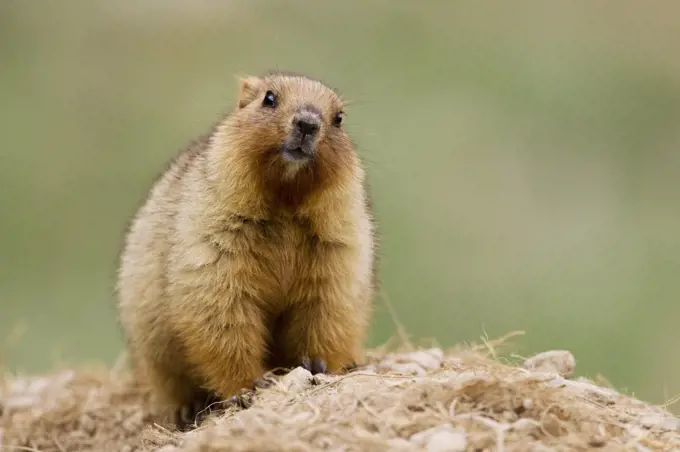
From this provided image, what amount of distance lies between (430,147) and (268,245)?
4419 mm

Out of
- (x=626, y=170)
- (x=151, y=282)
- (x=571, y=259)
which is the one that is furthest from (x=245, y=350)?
(x=626, y=170)

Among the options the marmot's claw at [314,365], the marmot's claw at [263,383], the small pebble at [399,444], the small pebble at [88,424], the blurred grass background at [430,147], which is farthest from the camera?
the blurred grass background at [430,147]

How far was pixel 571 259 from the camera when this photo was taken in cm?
799

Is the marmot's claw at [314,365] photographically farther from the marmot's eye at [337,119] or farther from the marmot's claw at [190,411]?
the marmot's eye at [337,119]

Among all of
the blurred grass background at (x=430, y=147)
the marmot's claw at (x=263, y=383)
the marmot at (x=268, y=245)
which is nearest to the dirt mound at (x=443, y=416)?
the marmot's claw at (x=263, y=383)

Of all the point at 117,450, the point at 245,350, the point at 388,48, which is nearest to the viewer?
the point at 245,350

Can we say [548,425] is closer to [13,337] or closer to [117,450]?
[117,450]

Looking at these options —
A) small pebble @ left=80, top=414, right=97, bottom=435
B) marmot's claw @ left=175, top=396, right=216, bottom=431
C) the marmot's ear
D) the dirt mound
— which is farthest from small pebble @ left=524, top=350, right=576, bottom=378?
small pebble @ left=80, top=414, right=97, bottom=435

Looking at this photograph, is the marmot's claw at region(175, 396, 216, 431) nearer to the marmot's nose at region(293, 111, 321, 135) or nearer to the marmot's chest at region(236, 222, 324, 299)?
the marmot's chest at region(236, 222, 324, 299)

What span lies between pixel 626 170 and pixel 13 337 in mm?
5199

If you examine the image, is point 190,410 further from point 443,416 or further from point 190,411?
point 443,416

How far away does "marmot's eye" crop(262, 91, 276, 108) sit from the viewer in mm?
4527

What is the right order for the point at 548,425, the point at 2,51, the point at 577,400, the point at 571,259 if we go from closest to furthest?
the point at 548,425 → the point at 577,400 → the point at 571,259 → the point at 2,51

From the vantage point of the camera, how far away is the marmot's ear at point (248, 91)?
483 centimetres
